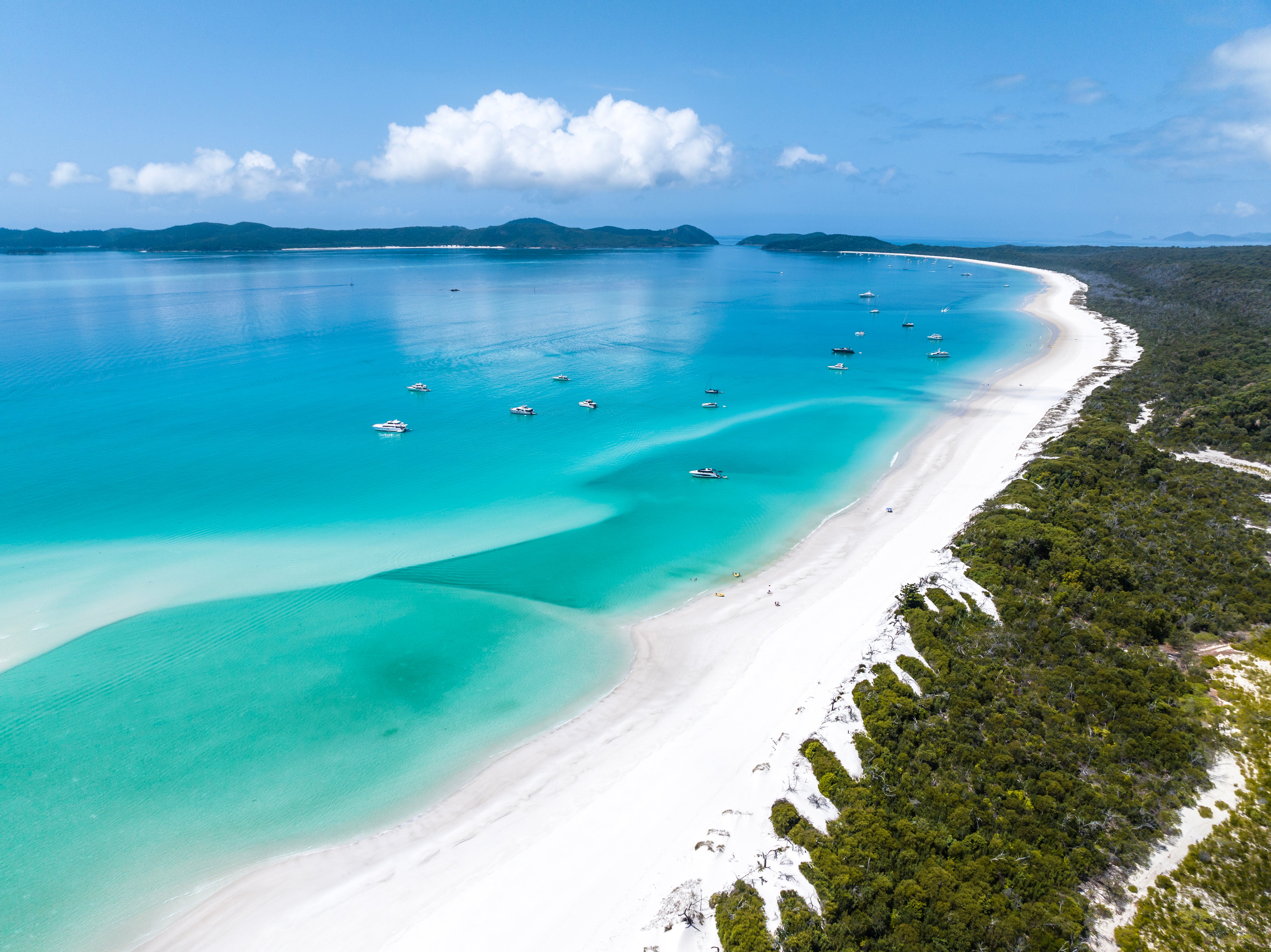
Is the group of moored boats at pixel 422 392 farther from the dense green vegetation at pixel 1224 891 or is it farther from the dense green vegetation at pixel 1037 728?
the dense green vegetation at pixel 1224 891

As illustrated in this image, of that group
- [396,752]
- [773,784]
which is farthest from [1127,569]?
[396,752]

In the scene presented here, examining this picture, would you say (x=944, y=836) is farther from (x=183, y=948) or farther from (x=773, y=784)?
(x=183, y=948)

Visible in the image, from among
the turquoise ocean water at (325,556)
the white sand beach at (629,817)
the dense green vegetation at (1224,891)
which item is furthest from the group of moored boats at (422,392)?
the dense green vegetation at (1224,891)

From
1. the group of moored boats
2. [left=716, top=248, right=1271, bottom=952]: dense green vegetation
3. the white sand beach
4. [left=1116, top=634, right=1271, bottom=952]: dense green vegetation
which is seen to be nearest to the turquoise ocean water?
the group of moored boats

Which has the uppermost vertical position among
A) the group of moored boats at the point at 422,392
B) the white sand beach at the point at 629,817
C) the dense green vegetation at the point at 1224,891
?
the group of moored boats at the point at 422,392

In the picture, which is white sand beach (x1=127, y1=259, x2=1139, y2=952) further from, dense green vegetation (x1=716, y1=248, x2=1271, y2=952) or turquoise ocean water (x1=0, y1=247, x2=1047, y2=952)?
turquoise ocean water (x1=0, y1=247, x2=1047, y2=952)

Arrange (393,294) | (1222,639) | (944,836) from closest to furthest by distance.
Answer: (944,836) → (1222,639) → (393,294)
